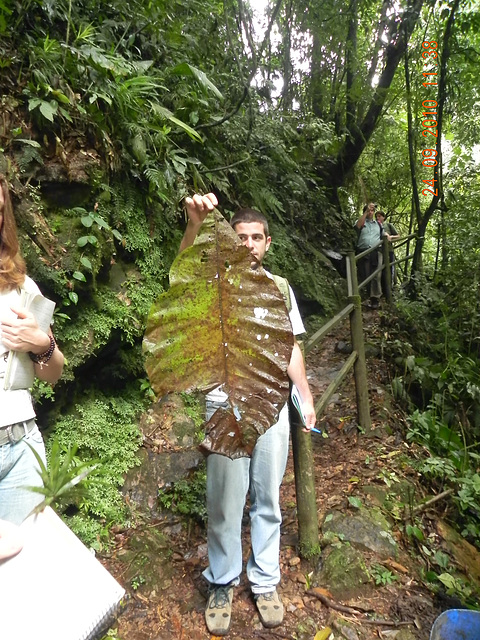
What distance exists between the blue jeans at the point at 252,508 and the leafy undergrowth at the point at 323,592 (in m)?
0.28

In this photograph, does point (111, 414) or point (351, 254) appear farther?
point (351, 254)

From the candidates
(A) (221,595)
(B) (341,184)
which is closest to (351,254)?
(A) (221,595)

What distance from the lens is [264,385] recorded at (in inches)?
31.4

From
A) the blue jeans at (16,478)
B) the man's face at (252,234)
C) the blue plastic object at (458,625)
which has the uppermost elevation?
the man's face at (252,234)

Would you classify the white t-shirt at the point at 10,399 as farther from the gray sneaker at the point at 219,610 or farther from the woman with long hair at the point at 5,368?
the gray sneaker at the point at 219,610

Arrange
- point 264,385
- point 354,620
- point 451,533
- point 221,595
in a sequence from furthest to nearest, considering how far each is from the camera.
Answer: point 451,533 → point 354,620 → point 221,595 → point 264,385

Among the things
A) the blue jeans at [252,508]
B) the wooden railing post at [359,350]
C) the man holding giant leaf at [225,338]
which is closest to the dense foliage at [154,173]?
the wooden railing post at [359,350]

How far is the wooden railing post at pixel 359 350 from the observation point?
3.64 metres

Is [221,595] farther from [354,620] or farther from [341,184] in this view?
[341,184]

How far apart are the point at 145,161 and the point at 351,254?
6.17ft

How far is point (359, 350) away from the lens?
3.71 m

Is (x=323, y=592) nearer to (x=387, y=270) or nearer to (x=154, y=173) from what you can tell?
(x=154, y=173)

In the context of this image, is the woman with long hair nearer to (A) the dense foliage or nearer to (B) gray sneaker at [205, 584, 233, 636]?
(B) gray sneaker at [205, 584, 233, 636]

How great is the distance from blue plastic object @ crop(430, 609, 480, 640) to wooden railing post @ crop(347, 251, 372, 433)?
2010mm
